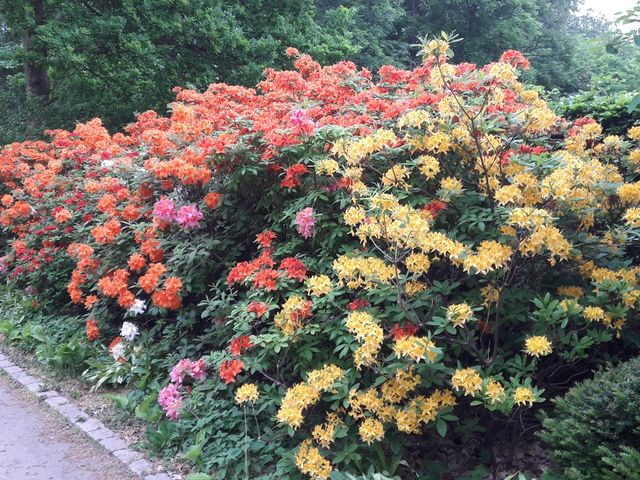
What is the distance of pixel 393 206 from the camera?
2984 millimetres

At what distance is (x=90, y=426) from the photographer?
4129 mm

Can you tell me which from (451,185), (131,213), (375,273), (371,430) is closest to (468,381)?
(371,430)

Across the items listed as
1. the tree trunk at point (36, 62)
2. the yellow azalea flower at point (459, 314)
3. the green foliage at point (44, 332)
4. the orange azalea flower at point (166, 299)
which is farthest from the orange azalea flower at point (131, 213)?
the tree trunk at point (36, 62)

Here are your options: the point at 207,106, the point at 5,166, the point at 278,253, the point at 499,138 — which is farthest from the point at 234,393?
the point at 5,166

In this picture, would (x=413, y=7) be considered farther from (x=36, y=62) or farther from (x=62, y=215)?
(x=62, y=215)

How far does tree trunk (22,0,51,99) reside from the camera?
1022 centimetres

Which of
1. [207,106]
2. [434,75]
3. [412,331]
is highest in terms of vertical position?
[207,106]

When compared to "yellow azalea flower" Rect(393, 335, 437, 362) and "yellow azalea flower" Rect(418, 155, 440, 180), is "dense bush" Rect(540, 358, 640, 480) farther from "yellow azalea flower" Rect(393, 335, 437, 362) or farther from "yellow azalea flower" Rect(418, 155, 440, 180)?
"yellow azalea flower" Rect(418, 155, 440, 180)

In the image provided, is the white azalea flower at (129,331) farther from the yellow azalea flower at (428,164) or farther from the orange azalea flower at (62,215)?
the yellow azalea flower at (428,164)

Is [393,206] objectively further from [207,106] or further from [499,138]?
[207,106]

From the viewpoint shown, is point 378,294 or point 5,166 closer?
point 378,294

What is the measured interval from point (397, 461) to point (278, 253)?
5.10ft

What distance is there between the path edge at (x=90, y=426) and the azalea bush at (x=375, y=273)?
8.2 inches

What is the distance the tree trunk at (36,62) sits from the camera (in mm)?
10219
